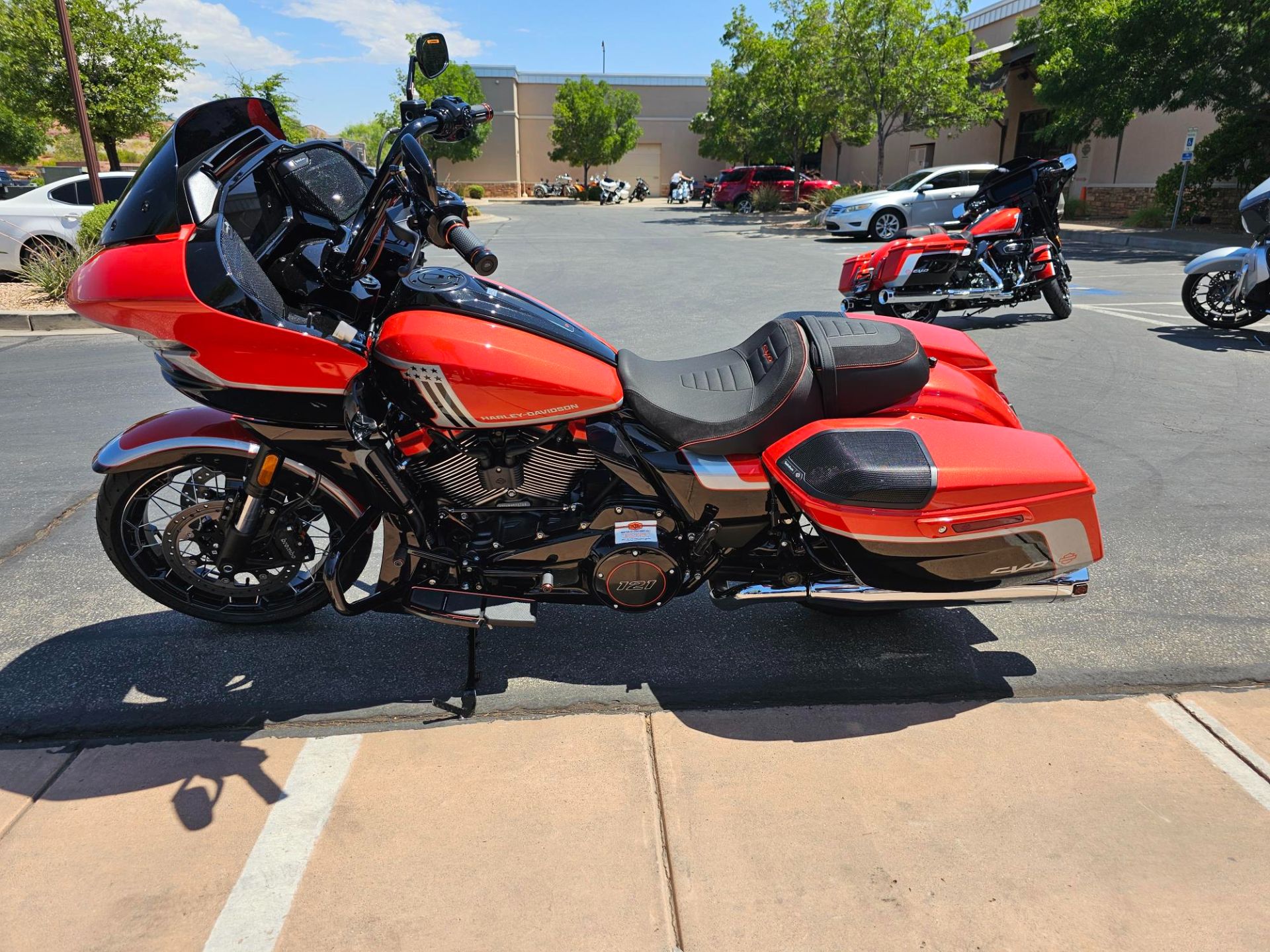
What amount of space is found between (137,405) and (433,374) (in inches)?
186

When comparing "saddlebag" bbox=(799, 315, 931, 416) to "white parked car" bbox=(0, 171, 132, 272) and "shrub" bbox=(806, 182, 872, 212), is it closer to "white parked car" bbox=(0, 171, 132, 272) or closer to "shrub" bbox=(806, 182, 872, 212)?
"white parked car" bbox=(0, 171, 132, 272)

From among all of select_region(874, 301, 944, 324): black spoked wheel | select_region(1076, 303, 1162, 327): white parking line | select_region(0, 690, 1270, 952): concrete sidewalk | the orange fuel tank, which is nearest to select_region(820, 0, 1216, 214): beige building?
select_region(1076, 303, 1162, 327): white parking line

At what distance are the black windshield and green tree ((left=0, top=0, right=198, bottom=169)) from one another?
17.9 meters

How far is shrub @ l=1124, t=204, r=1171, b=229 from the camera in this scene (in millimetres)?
19812

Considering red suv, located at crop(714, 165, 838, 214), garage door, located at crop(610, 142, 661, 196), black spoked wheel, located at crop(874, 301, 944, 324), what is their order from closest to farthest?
black spoked wheel, located at crop(874, 301, 944, 324) < red suv, located at crop(714, 165, 838, 214) < garage door, located at crop(610, 142, 661, 196)

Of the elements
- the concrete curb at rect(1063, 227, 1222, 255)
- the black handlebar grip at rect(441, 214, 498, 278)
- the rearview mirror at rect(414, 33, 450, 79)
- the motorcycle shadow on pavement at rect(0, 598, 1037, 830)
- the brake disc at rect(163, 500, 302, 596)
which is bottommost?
the motorcycle shadow on pavement at rect(0, 598, 1037, 830)

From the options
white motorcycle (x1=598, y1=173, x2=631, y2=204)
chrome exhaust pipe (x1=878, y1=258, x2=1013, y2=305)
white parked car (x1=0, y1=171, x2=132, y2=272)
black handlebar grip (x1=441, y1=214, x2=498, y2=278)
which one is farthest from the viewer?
white motorcycle (x1=598, y1=173, x2=631, y2=204)

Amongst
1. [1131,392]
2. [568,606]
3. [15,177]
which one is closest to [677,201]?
[15,177]

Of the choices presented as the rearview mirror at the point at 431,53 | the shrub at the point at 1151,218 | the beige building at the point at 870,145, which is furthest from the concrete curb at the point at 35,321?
the shrub at the point at 1151,218

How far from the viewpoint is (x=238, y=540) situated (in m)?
2.85

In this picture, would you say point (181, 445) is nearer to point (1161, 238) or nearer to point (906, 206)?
point (906, 206)

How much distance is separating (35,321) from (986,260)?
34.4 ft

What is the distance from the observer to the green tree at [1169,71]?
616 inches

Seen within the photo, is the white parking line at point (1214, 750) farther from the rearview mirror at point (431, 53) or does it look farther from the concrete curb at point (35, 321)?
the concrete curb at point (35, 321)
